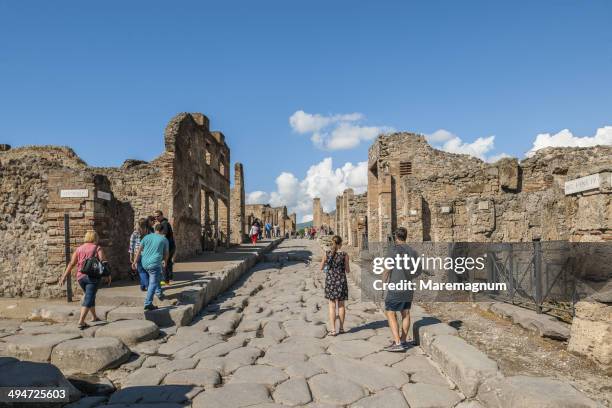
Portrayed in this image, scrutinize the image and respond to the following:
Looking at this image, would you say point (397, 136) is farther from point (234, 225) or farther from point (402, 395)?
point (402, 395)

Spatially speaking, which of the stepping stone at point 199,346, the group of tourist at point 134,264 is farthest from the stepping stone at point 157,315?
the stepping stone at point 199,346

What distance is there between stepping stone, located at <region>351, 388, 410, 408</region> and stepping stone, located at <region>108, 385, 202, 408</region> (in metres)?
1.54

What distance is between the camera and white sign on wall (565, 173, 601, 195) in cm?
506

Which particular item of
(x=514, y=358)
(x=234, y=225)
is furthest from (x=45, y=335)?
(x=234, y=225)

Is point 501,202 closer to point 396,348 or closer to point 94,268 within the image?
point 396,348

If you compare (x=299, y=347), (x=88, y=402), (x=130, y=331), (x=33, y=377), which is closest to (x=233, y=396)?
(x=88, y=402)

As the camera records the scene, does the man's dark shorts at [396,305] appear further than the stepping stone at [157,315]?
No

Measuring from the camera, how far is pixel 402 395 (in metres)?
3.72

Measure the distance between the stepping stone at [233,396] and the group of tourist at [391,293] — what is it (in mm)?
1909

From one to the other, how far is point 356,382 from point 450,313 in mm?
3436

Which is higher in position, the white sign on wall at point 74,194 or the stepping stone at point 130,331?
the white sign on wall at point 74,194

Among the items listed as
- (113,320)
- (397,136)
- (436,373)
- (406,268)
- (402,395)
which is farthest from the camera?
(397,136)

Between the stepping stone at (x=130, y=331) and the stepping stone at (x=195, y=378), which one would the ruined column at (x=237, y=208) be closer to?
the stepping stone at (x=130, y=331)

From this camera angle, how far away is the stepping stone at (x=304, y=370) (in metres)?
4.25
